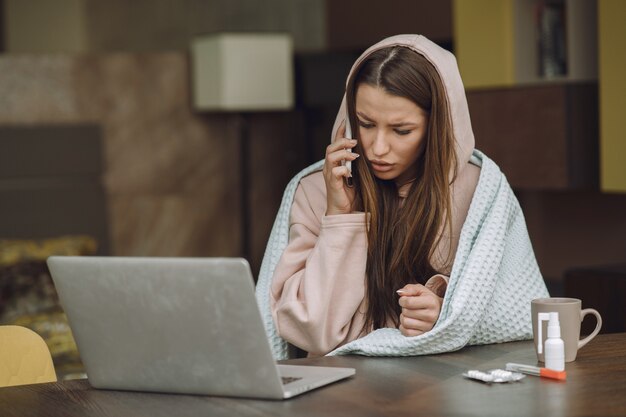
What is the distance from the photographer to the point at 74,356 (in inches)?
152

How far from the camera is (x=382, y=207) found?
1.99 meters

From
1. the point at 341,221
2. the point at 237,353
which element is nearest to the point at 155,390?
the point at 237,353

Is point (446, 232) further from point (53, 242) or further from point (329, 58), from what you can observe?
point (329, 58)

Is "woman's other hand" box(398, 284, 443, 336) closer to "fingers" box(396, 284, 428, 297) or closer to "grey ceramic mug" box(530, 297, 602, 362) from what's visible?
"fingers" box(396, 284, 428, 297)

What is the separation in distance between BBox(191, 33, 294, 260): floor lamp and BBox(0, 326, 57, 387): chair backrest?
→ 133 inches

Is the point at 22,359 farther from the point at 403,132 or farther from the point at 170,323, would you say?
the point at 403,132

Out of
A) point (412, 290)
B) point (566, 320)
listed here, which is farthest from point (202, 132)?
point (566, 320)

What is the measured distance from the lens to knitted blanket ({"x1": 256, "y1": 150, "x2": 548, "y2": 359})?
170 cm

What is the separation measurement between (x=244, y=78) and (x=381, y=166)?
336 cm

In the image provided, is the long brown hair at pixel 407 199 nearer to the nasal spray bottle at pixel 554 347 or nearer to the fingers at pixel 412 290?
the fingers at pixel 412 290

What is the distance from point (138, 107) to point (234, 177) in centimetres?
60

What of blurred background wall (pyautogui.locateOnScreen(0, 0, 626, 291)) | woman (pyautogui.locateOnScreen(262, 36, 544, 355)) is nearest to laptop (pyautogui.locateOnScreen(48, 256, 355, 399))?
woman (pyautogui.locateOnScreen(262, 36, 544, 355))

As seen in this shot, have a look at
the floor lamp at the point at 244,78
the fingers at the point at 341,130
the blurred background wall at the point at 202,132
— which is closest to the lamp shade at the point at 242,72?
the floor lamp at the point at 244,78

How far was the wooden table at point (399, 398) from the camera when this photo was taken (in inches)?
52.7
